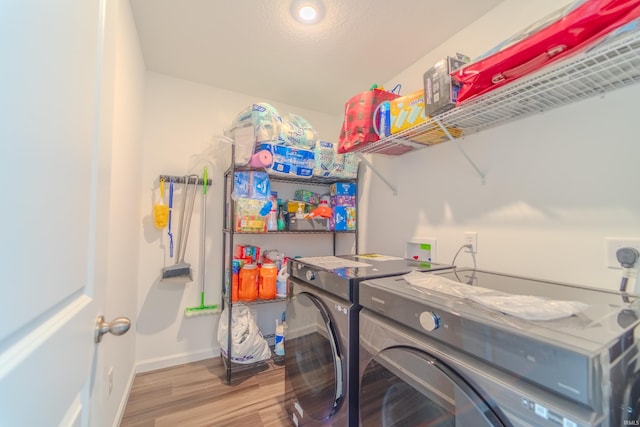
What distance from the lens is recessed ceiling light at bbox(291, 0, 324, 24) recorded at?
4.62 ft

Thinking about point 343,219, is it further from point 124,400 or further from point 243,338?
point 124,400

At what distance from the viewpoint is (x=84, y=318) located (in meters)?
0.57

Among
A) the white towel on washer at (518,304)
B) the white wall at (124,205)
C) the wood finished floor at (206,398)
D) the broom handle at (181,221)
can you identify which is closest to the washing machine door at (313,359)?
the wood finished floor at (206,398)

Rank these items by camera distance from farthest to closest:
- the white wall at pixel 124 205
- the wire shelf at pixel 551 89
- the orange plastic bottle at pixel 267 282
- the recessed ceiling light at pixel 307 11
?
the orange plastic bottle at pixel 267 282 < the recessed ceiling light at pixel 307 11 < the white wall at pixel 124 205 < the wire shelf at pixel 551 89

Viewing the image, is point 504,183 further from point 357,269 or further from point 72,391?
point 72,391

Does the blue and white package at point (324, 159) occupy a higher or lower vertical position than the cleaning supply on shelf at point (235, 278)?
higher

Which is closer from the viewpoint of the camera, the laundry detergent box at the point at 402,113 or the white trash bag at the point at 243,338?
the laundry detergent box at the point at 402,113

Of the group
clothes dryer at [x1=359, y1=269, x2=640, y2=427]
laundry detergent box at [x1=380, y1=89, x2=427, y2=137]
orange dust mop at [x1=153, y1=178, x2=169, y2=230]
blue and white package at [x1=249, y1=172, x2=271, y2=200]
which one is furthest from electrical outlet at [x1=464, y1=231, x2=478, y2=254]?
orange dust mop at [x1=153, y1=178, x2=169, y2=230]

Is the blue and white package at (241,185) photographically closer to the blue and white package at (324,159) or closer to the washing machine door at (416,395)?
the blue and white package at (324,159)

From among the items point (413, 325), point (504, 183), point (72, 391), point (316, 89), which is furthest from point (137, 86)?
point (504, 183)

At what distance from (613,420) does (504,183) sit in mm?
1058

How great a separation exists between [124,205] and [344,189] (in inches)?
63.0

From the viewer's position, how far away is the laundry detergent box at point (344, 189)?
235 centimetres

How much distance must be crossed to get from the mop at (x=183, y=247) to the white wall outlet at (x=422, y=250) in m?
1.65
